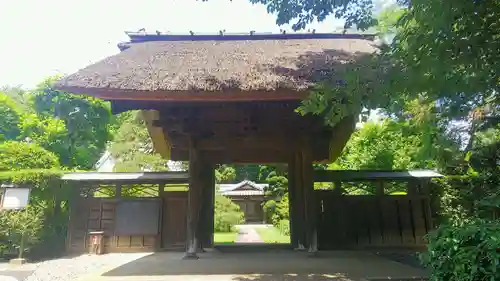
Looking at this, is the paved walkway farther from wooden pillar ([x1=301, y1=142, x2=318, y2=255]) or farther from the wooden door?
wooden pillar ([x1=301, y1=142, x2=318, y2=255])

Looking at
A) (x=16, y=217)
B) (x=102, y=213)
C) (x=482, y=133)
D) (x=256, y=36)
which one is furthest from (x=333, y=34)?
(x=16, y=217)

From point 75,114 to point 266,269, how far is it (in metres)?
16.2

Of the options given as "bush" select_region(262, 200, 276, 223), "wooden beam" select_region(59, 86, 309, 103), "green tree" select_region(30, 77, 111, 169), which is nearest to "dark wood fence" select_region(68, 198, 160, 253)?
"wooden beam" select_region(59, 86, 309, 103)

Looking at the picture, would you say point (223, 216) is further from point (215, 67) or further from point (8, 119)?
point (8, 119)

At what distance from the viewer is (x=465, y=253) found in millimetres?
2498

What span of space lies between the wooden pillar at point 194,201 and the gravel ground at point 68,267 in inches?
51.8

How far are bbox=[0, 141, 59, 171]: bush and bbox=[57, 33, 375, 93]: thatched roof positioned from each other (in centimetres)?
492

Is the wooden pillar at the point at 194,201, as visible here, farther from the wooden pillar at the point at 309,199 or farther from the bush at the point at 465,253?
the bush at the point at 465,253

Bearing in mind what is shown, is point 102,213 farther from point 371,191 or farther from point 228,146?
point 371,191

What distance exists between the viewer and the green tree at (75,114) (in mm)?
17625

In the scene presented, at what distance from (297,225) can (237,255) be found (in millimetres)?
1732

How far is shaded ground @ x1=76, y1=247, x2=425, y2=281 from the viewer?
4512 millimetres

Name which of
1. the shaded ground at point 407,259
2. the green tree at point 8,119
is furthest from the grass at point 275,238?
the green tree at point 8,119

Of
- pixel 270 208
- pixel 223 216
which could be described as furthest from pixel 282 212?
pixel 270 208
